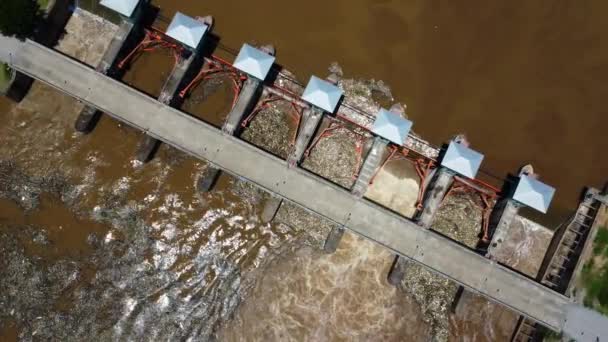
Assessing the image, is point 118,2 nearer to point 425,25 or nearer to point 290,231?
point 290,231

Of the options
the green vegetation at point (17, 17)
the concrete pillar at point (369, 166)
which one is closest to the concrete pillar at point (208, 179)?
the concrete pillar at point (369, 166)

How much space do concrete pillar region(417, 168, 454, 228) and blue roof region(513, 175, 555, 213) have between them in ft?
9.59

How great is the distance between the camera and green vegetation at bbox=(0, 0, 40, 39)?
20.3 meters

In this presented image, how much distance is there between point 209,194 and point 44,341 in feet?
31.9

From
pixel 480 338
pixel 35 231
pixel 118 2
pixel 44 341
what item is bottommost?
pixel 44 341

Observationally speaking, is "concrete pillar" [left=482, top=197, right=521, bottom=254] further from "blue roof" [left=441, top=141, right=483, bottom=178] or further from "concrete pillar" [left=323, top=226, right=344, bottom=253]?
"concrete pillar" [left=323, top=226, right=344, bottom=253]

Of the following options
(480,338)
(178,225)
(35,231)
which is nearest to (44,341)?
(35,231)

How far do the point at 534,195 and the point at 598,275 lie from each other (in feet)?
17.2

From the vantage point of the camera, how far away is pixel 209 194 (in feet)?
72.2

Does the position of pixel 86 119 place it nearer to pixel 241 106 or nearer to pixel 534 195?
pixel 241 106

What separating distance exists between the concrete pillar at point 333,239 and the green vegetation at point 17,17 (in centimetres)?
1650

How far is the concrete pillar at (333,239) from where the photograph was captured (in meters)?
21.4

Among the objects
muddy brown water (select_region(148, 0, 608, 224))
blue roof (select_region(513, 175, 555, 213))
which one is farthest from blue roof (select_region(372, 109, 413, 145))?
blue roof (select_region(513, 175, 555, 213))

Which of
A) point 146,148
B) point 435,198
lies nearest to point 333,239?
point 435,198
